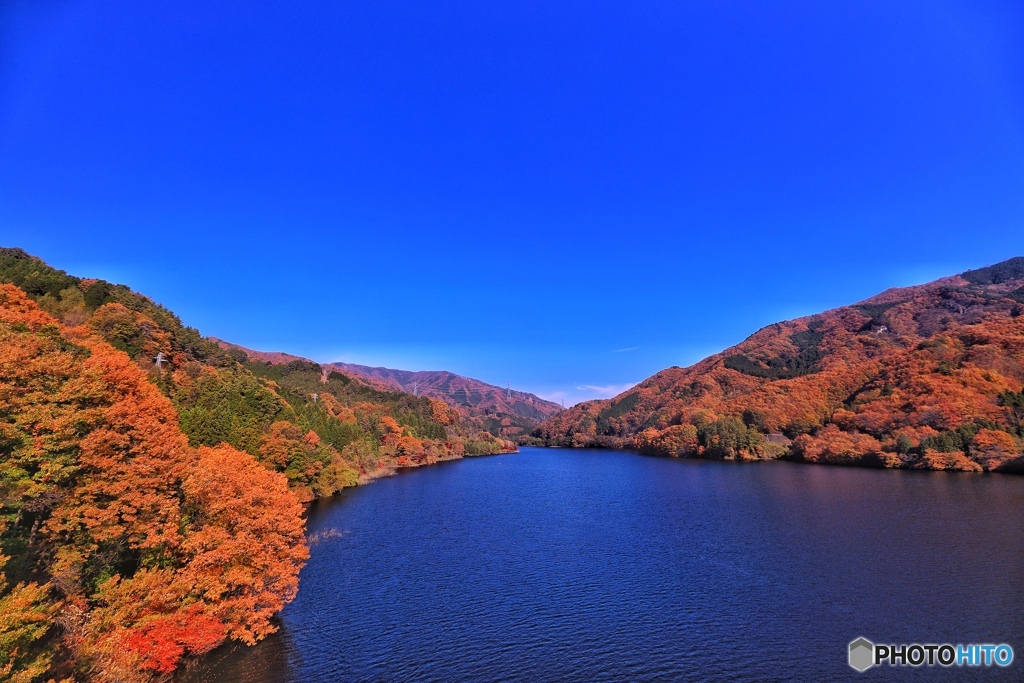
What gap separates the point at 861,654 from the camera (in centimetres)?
2406

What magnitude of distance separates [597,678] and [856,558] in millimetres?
26772

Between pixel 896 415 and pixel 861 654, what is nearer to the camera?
pixel 861 654

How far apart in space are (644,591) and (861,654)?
11.6 metres

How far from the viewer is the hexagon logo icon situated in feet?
76.0

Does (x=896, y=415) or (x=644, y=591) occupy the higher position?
(x=896, y=415)

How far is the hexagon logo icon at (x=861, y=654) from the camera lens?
23.2 metres

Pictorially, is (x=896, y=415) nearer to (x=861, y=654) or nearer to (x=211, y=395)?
(x=861, y=654)

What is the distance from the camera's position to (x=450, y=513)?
194 feet

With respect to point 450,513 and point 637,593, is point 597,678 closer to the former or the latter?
point 637,593

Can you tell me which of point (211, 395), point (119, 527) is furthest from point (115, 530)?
point (211, 395)

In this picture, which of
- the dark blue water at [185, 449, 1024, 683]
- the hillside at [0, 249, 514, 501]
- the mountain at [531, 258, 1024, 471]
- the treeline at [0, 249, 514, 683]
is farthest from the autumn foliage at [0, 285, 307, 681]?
the mountain at [531, 258, 1024, 471]

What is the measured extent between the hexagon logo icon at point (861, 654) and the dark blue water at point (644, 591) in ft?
1.45

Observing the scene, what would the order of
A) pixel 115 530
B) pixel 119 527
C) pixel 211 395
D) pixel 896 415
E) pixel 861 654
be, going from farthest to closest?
pixel 896 415, pixel 211 395, pixel 861 654, pixel 119 527, pixel 115 530

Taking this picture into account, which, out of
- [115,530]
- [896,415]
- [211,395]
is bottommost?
[115,530]
